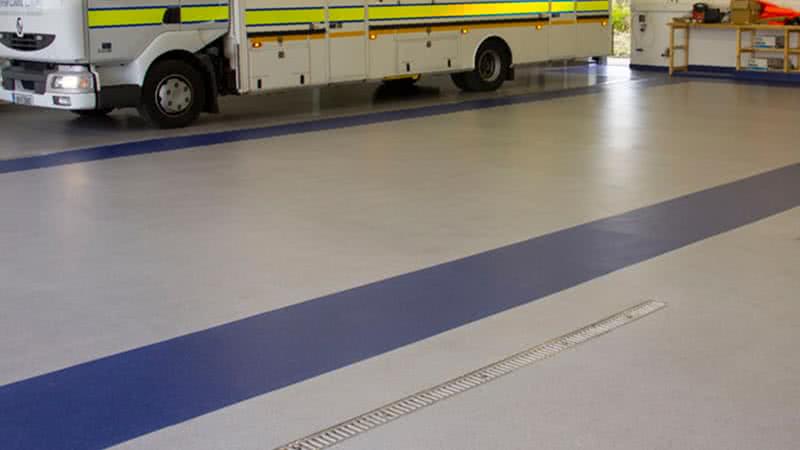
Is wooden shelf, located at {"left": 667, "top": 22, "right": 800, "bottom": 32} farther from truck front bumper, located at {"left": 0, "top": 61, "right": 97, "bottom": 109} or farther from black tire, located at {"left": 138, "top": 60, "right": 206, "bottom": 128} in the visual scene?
truck front bumper, located at {"left": 0, "top": 61, "right": 97, "bottom": 109}

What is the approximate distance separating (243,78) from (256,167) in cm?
306

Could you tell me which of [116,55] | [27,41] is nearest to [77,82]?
[116,55]

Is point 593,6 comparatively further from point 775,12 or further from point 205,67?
point 205,67

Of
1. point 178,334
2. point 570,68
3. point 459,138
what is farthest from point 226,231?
point 570,68

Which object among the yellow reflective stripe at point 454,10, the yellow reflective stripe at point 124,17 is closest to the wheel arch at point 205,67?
the yellow reflective stripe at point 124,17

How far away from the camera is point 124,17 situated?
12.0m

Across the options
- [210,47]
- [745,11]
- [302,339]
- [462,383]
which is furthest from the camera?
[745,11]

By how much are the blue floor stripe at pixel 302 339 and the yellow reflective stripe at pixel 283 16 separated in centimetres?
637

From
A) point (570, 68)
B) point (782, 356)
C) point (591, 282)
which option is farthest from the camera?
point (570, 68)

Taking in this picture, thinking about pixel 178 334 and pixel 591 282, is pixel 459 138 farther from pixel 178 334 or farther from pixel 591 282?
pixel 178 334

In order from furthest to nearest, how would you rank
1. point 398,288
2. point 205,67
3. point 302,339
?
1. point 205,67
2. point 398,288
3. point 302,339

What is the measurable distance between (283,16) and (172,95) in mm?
1561

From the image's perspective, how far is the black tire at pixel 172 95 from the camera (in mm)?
12625

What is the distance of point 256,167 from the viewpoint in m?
10.3
